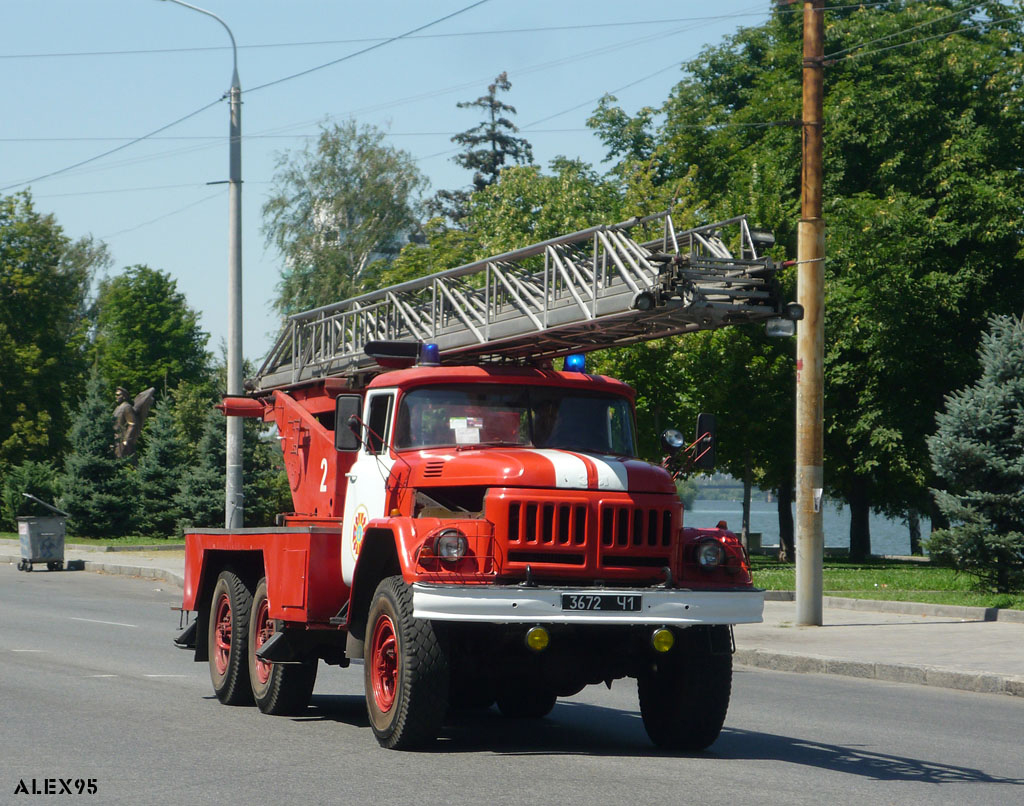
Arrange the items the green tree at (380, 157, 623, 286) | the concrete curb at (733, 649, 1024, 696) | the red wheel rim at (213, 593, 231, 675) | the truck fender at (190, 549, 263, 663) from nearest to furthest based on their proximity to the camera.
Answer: the red wheel rim at (213, 593, 231, 675), the truck fender at (190, 549, 263, 663), the concrete curb at (733, 649, 1024, 696), the green tree at (380, 157, 623, 286)

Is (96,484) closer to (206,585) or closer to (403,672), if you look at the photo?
(206,585)

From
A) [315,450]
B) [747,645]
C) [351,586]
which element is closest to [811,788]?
[351,586]

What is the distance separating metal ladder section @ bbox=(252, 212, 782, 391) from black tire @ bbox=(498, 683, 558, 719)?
2.89 m

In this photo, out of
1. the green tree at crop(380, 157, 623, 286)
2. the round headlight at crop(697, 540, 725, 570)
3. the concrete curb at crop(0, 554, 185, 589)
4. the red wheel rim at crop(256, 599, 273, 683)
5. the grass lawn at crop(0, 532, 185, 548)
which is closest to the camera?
the round headlight at crop(697, 540, 725, 570)

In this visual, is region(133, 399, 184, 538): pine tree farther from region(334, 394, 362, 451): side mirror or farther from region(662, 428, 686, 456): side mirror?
region(662, 428, 686, 456): side mirror

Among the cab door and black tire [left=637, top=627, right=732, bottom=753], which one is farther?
the cab door

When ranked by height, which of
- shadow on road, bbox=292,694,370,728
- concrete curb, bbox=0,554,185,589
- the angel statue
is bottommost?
shadow on road, bbox=292,694,370,728

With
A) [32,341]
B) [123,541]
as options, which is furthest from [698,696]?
[32,341]

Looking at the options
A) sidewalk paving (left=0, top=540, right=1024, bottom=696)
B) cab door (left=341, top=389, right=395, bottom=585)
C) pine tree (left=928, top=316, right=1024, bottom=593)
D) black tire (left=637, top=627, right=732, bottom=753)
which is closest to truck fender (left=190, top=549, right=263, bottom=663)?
cab door (left=341, top=389, right=395, bottom=585)

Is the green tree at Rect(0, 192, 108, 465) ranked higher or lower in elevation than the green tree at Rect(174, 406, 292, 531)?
higher

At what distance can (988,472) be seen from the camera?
914 inches

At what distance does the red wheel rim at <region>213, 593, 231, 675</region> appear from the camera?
11789 millimetres

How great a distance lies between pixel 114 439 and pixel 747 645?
31.8 metres

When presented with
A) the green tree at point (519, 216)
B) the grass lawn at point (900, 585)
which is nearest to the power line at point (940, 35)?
the green tree at point (519, 216)
